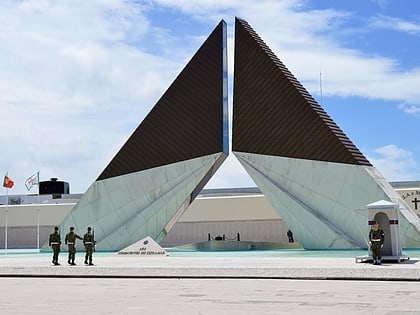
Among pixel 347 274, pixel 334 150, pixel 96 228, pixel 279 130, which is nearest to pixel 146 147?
pixel 96 228

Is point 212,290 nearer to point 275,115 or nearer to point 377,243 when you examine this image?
point 377,243

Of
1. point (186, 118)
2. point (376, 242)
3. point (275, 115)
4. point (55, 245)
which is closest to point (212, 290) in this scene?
point (376, 242)

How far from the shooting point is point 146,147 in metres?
29.2

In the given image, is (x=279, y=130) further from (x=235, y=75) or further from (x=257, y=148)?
(x=235, y=75)

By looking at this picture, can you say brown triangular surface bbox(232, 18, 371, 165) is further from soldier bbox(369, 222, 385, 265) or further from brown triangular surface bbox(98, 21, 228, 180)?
soldier bbox(369, 222, 385, 265)

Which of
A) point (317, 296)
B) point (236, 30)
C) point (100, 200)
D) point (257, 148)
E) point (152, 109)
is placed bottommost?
point (317, 296)

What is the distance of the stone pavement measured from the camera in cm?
903

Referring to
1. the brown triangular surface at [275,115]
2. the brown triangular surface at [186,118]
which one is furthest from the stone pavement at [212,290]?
the brown triangular surface at [186,118]

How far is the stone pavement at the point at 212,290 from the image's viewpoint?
903 cm

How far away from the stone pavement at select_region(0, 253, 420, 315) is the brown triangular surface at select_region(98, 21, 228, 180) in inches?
475

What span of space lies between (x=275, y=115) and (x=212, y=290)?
16.0 metres

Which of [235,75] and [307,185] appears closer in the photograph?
[307,185]

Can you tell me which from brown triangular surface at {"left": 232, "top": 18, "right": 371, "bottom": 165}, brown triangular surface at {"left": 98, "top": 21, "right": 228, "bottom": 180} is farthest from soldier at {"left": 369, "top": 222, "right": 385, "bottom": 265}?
brown triangular surface at {"left": 98, "top": 21, "right": 228, "bottom": 180}

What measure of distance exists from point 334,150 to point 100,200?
1101 centimetres
